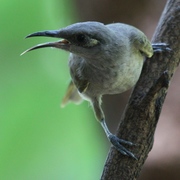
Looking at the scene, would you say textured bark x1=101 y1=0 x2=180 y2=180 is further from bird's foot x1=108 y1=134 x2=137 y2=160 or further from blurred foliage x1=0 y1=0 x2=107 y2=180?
blurred foliage x1=0 y1=0 x2=107 y2=180

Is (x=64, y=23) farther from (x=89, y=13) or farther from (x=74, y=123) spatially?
(x=74, y=123)

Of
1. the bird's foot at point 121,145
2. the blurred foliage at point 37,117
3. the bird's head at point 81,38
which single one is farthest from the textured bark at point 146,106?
the blurred foliage at point 37,117

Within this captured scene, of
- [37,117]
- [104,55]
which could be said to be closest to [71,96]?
[104,55]

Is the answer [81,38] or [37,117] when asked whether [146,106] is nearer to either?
[81,38]

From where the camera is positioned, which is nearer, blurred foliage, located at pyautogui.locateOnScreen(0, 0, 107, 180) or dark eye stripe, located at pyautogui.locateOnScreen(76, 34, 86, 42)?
dark eye stripe, located at pyautogui.locateOnScreen(76, 34, 86, 42)

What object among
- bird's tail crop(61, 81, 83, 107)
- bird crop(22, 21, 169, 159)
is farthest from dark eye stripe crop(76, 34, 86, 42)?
bird's tail crop(61, 81, 83, 107)

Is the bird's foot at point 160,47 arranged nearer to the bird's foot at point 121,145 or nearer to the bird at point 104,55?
the bird at point 104,55

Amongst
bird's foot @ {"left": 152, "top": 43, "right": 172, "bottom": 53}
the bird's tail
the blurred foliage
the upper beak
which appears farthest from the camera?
the blurred foliage

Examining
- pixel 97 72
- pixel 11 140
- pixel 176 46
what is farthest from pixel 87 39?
pixel 11 140
